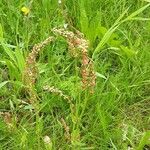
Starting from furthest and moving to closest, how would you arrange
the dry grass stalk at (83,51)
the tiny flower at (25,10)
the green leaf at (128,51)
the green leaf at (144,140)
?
the tiny flower at (25,10) < the green leaf at (128,51) < the green leaf at (144,140) < the dry grass stalk at (83,51)

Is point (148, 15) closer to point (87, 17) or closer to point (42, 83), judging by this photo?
point (87, 17)

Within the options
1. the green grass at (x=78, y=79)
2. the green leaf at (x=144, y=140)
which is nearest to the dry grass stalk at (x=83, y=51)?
the green grass at (x=78, y=79)

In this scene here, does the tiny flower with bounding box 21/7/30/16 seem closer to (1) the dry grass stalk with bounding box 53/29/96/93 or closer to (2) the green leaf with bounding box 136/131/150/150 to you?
(1) the dry grass stalk with bounding box 53/29/96/93

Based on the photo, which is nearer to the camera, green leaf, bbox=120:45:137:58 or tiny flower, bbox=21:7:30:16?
green leaf, bbox=120:45:137:58

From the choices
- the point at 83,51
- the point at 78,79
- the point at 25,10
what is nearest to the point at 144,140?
the point at 78,79

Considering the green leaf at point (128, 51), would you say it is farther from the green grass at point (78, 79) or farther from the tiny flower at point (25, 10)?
the tiny flower at point (25, 10)

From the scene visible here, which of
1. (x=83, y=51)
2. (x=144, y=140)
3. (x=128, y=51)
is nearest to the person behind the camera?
(x=83, y=51)

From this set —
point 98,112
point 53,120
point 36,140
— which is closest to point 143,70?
point 98,112

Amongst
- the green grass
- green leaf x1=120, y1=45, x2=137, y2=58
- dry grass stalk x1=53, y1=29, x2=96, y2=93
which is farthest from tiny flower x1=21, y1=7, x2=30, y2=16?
dry grass stalk x1=53, y1=29, x2=96, y2=93

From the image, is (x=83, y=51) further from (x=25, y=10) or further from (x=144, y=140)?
(x=25, y=10)
